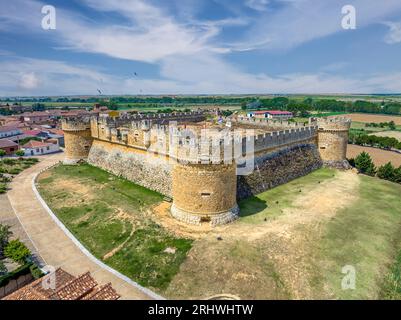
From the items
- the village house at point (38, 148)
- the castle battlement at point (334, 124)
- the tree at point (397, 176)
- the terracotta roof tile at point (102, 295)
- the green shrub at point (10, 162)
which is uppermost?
the castle battlement at point (334, 124)

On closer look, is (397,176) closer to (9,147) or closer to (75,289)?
(75,289)

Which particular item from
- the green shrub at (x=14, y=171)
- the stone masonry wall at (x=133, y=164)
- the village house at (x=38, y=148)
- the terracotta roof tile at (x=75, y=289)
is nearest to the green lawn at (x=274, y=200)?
the stone masonry wall at (x=133, y=164)

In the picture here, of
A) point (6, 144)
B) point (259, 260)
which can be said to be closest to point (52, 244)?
point (259, 260)

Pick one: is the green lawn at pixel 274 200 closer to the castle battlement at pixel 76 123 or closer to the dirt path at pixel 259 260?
the dirt path at pixel 259 260

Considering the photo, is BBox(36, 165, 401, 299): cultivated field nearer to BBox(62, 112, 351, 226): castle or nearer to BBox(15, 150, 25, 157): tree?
BBox(62, 112, 351, 226): castle

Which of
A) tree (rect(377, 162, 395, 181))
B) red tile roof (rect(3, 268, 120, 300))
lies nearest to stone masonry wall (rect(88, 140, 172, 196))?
red tile roof (rect(3, 268, 120, 300))

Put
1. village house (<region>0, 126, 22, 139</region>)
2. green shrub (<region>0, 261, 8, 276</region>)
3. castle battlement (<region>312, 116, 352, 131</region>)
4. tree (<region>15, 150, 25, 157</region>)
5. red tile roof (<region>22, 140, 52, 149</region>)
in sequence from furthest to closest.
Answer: village house (<region>0, 126, 22, 139</region>), red tile roof (<region>22, 140, 52, 149</region>), tree (<region>15, 150, 25, 157</region>), castle battlement (<region>312, 116, 352, 131</region>), green shrub (<region>0, 261, 8, 276</region>)
